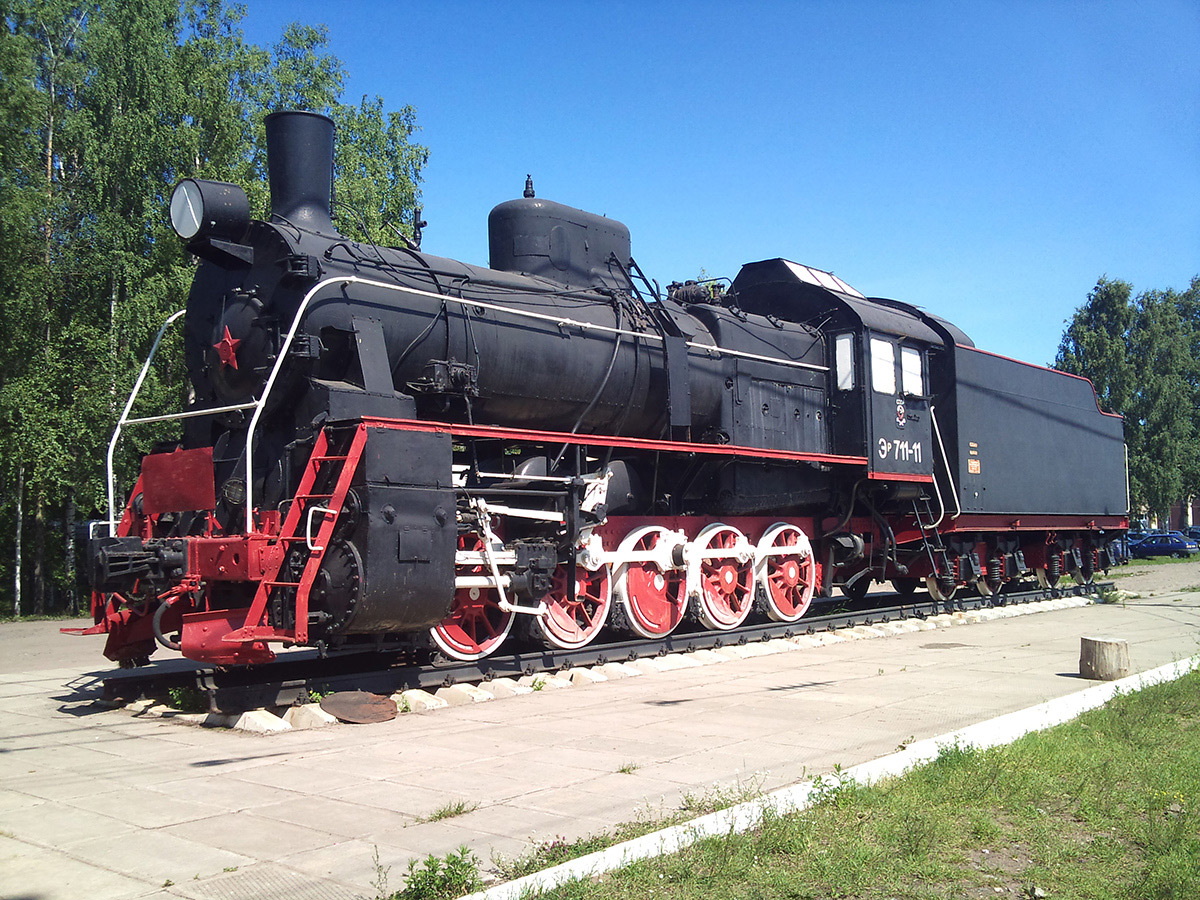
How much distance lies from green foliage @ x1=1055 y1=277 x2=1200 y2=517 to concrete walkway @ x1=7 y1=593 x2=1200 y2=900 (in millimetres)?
43440

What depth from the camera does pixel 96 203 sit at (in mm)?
21875

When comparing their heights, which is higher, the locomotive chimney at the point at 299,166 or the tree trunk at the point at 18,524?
the locomotive chimney at the point at 299,166

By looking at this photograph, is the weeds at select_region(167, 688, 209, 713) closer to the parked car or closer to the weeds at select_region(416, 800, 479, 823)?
the weeds at select_region(416, 800, 479, 823)

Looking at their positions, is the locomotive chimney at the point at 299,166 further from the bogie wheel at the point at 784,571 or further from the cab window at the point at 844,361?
the cab window at the point at 844,361

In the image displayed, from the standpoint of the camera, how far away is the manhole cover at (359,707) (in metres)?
7.22

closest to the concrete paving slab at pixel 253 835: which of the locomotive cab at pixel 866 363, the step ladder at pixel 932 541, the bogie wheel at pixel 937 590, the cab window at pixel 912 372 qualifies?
the locomotive cab at pixel 866 363

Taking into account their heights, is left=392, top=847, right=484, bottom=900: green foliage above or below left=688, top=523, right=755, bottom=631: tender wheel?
below

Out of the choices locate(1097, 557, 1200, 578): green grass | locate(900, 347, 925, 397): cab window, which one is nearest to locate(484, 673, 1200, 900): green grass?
locate(900, 347, 925, 397): cab window

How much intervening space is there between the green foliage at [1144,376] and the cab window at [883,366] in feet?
131

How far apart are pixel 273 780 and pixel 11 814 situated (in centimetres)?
126

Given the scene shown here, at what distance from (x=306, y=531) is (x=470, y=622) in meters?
2.49

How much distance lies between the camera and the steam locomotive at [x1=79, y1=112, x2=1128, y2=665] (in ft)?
24.2

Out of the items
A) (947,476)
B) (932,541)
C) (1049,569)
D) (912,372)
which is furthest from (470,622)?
(1049,569)

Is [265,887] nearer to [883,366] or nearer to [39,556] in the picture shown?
[883,366]
